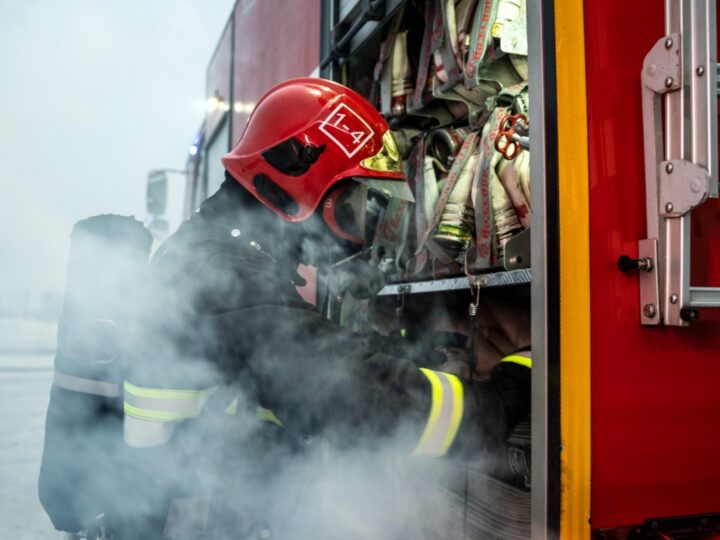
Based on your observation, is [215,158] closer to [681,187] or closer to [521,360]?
[521,360]

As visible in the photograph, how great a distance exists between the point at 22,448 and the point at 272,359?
13.1 ft

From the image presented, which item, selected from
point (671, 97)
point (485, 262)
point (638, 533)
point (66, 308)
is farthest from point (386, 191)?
point (638, 533)

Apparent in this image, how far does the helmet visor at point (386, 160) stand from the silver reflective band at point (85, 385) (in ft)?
3.11

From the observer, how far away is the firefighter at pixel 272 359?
1.29 meters

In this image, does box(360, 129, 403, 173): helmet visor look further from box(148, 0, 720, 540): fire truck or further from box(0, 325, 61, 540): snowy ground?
box(0, 325, 61, 540): snowy ground

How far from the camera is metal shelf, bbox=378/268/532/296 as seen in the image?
1519mm

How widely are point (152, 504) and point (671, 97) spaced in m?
1.63

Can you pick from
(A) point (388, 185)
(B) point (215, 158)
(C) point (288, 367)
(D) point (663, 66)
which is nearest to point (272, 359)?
→ (C) point (288, 367)

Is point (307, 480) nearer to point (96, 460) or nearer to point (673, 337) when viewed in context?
point (96, 460)

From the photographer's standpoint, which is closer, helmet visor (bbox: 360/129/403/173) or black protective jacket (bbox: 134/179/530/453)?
black protective jacket (bbox: 134/179/530/453)

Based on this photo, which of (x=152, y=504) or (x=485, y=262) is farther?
(x=485, y=262)

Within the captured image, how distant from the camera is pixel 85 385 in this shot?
4.95ft

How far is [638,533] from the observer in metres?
1.12

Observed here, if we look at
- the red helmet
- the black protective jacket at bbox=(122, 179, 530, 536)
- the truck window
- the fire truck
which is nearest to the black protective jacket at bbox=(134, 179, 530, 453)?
the black protective jacket at bbox=(122, 179, 530, 536)
